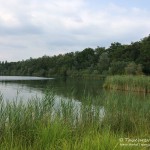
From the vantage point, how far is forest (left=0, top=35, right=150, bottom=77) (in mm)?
62375

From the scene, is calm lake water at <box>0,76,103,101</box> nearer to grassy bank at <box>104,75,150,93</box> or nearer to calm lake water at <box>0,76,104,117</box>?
calm lake water at <box>0,76,104,117</box>

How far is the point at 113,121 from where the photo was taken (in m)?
8.67

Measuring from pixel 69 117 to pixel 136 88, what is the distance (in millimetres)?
24341

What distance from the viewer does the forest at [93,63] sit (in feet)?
205

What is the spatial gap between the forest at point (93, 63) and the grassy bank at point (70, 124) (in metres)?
46.7

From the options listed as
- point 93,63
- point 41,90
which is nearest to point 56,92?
point 41,90

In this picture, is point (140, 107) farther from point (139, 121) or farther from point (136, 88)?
point (136, 88)

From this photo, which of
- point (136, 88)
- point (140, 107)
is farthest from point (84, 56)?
point (140, 107)

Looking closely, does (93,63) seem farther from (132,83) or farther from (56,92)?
(56,92)

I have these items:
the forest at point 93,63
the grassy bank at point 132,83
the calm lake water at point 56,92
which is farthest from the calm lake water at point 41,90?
the forest at point 93,63

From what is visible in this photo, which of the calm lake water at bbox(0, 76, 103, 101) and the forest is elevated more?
the forest

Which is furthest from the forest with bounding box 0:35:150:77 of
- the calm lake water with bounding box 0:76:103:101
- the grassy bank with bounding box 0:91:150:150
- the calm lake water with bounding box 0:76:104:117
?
the grassy bank with bounding box 0:91:150:150

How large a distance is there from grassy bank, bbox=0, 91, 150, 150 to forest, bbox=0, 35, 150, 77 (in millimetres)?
46670

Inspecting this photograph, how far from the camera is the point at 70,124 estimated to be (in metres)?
7.64
